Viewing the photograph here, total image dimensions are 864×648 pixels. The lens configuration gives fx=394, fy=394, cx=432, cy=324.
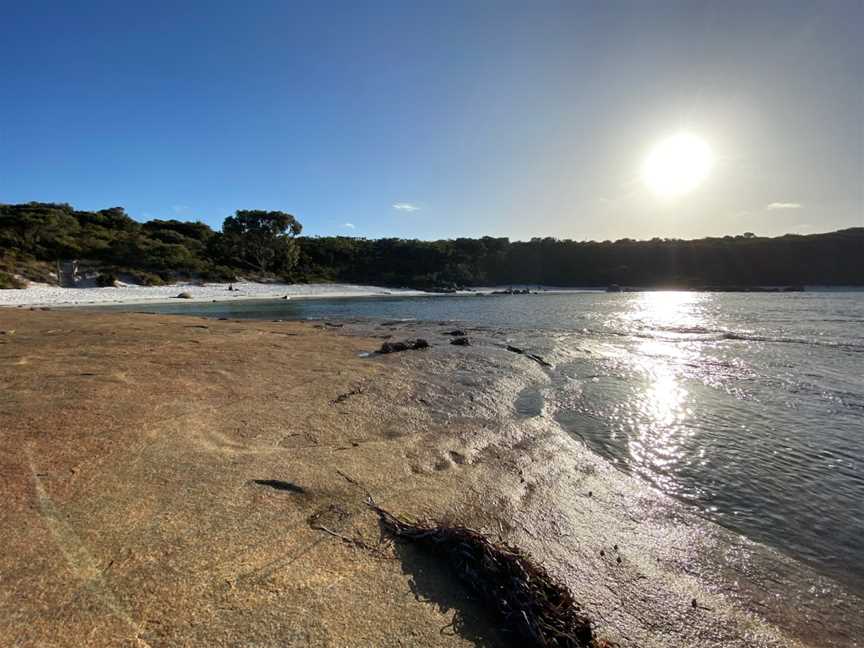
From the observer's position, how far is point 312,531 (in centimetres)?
291

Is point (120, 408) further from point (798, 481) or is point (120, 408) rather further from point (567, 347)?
point (567, 347)

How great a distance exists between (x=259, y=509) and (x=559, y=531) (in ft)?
8.29

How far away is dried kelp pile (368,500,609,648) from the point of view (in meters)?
2.21

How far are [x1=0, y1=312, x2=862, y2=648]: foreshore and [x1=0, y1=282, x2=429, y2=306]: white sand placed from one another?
3727 centimetres

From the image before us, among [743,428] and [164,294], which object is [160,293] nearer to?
[164,294]

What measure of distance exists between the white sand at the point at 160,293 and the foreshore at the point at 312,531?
37267 millimetres

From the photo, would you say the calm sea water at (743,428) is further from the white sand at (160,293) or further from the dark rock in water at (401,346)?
the white sand at (160,293)

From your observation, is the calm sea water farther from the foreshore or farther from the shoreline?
the shoreline

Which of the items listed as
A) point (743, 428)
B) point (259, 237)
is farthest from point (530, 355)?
point (259, 237)

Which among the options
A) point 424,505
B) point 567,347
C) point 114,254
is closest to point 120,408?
point 424,505

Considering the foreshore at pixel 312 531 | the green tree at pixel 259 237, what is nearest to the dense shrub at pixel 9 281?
the green tree at pixel 259 237

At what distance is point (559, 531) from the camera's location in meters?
Result: 3.45

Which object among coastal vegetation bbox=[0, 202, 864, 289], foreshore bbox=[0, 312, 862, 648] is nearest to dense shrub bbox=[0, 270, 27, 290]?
coastal vegetation bbox=[0, 202, 864, 289]

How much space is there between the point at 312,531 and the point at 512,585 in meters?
1.46
